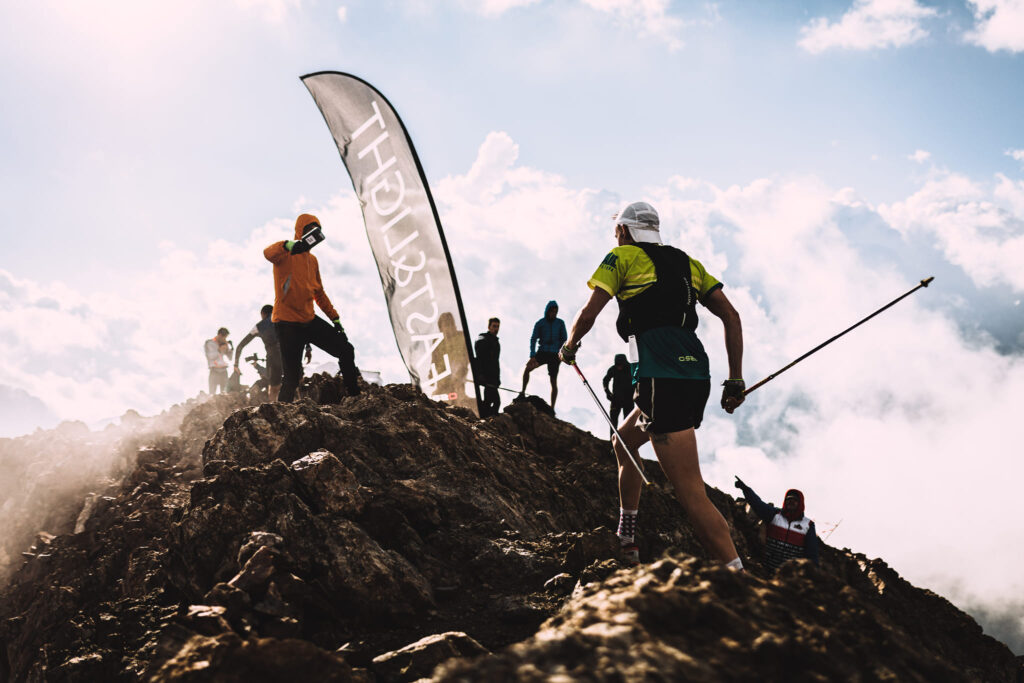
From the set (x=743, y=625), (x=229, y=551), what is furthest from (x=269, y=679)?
(x=229, y=551)

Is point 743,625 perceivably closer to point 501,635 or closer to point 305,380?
point 501,635

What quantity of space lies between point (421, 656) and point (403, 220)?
350 inches

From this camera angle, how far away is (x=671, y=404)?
384cm

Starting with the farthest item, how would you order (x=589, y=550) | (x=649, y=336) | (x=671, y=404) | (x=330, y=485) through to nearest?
(x=330, y=485), (x=589, y=550), (x=649, y=336), (x=671, y=404)

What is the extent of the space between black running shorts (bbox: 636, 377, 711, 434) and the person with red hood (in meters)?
2.78

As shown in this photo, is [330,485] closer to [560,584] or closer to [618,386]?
[560,584]

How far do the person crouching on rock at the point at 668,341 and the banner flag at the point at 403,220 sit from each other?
6932mm

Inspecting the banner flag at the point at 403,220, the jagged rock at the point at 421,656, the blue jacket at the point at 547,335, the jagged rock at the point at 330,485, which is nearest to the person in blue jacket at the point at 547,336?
the blue jacket at the point at 547,335

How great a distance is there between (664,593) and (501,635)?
5.82 ft

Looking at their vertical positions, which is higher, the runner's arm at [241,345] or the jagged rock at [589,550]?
the runner's arm at [241,345]

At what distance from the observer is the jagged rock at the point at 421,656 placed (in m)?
3.08

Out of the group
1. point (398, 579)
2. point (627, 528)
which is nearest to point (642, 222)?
point (627, 528)

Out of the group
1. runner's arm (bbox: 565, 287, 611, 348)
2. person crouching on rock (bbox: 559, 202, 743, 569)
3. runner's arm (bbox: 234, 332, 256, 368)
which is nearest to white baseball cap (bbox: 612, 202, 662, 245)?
person crouching on rock (bbox: 559, 202, 743, 569)

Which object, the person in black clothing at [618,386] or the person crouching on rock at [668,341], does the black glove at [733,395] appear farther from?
the person in black clothing at [618,386]
